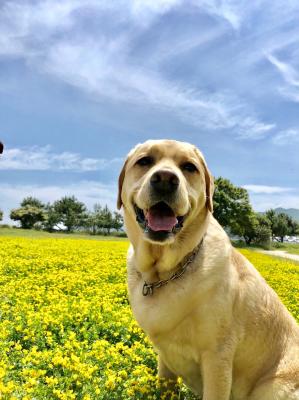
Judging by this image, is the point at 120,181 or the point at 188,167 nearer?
the point at 188,167

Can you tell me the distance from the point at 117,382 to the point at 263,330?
1794mm

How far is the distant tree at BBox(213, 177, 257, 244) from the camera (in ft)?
187

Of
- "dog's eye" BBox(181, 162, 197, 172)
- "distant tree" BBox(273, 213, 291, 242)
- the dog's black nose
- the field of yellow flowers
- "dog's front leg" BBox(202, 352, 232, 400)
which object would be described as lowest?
the field of yellow flowers

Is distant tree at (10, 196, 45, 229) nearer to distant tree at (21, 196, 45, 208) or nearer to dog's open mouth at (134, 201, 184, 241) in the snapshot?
distant tree at (21, 196, 45, 208)

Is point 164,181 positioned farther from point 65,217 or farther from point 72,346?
point 65,217

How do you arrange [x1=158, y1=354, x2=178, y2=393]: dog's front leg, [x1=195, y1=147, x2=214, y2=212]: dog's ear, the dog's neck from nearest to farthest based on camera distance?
1. the dog's neck
2. [x1=195, y1=147, x2=214, y2=212]: dog's ear
3. [x1=158, y1=354, x2=178, y2=393]: dog's front leg

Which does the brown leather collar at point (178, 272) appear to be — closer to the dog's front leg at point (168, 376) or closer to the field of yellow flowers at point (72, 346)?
the dog's front leg at point (168, 376)


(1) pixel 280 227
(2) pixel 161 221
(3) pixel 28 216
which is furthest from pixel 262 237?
(2) pixel 161 221

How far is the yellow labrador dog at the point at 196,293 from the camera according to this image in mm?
3115

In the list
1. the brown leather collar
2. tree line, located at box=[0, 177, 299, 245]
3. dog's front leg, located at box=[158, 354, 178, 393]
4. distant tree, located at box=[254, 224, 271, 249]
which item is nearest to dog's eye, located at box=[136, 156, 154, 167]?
the brown leather collar

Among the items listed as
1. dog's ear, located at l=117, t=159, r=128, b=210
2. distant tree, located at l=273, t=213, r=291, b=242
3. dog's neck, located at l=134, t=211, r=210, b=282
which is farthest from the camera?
distant tree, located at l=273, t=213, r=291, b=242

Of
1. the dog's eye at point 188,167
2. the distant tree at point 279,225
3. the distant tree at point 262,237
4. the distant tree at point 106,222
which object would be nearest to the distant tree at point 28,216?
the distant tree at point 106,222

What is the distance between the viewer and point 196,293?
3.16 m

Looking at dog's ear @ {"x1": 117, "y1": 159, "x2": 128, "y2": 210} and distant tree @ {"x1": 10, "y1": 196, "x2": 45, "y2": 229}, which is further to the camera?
distant tree @ {"x1": 10, "y1": 196, "x2": 45, "y2": 229}
